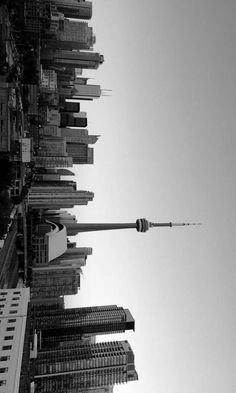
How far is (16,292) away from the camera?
4562 centimetres

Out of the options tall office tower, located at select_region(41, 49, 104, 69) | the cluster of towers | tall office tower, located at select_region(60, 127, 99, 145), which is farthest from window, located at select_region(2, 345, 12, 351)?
tall office tower, located at select_region(60, 127, 99, 145)

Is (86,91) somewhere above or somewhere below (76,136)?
above

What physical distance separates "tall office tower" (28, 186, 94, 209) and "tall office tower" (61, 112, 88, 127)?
22.0 m

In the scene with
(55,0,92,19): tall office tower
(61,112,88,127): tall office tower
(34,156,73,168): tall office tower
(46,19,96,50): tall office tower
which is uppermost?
(55,0,92,19): tall office tower

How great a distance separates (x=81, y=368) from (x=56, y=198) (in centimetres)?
5170

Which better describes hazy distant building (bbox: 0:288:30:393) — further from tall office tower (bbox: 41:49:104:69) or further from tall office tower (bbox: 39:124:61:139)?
tall office tower (bbox: 41:49:104:69)

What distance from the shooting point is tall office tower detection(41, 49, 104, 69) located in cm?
10025

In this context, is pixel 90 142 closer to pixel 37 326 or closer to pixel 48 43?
pixel 48 43

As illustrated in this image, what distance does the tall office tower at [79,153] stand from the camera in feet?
430

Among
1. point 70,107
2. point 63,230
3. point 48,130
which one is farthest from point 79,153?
point 63,230

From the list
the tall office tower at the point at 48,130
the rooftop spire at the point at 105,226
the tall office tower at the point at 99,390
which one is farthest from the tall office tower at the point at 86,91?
the tall office tower at the point at 99,390

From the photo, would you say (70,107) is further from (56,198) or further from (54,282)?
(54,282)

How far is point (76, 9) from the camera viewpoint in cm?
9675

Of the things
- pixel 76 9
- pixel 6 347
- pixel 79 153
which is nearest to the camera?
pixel 6 347
